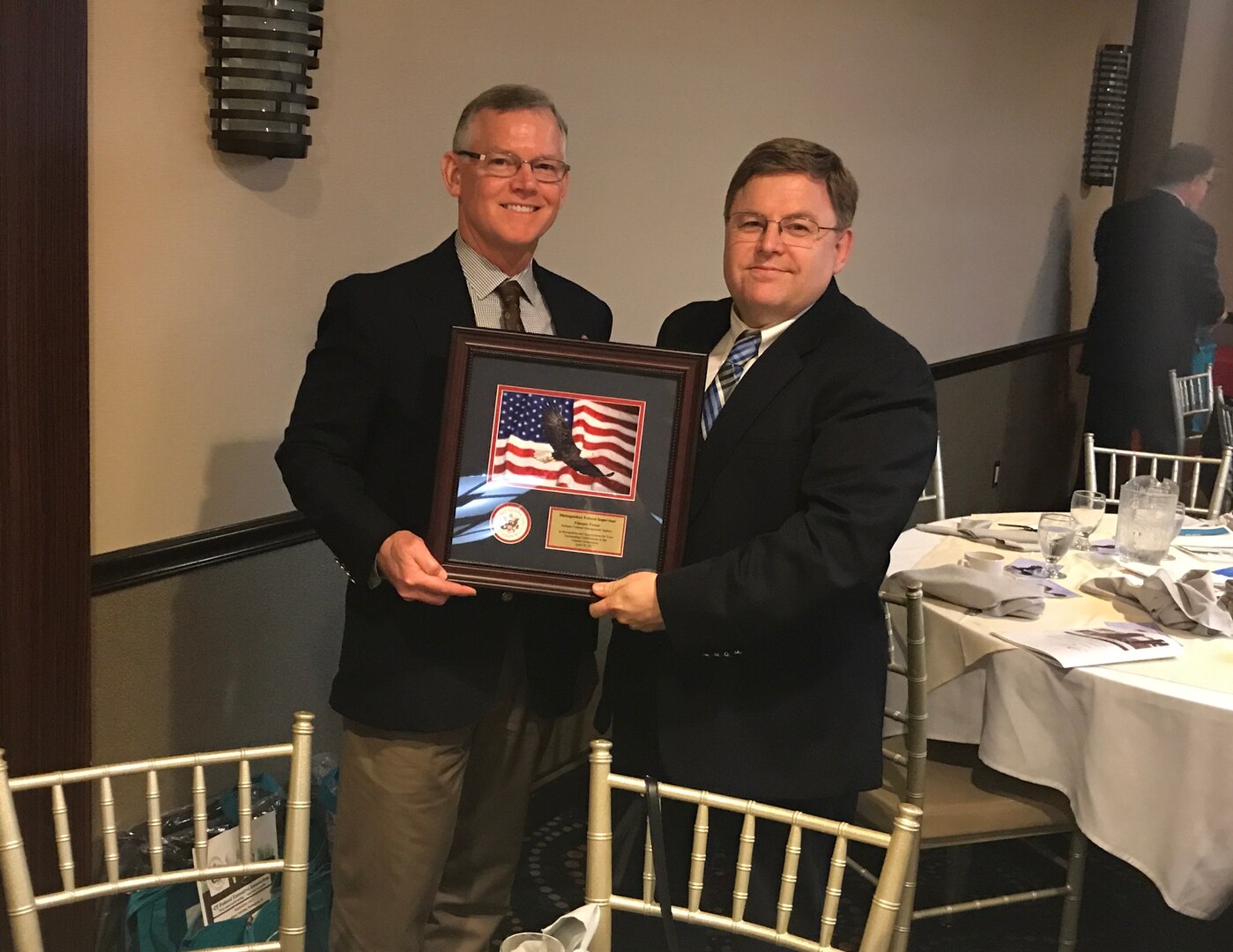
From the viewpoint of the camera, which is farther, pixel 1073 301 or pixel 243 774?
pixel 1073 301

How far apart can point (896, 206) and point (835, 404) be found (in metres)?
3.41

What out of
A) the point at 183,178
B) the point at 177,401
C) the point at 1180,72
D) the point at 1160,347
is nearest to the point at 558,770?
the point at 177,401

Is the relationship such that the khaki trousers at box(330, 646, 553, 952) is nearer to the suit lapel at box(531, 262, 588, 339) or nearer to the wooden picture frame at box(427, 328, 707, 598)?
the wooden picture frame at box(427, 328, 707, 598)

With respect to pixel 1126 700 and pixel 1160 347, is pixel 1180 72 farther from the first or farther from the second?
pixel 1126 700

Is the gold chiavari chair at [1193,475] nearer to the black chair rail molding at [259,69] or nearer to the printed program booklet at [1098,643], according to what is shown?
the printed program booklet at [1098,643]

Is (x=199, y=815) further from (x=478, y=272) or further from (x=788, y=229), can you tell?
(x=788, y=229)

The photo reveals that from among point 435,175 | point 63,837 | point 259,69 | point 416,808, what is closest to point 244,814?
point 63,837

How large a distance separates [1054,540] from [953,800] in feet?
2.05

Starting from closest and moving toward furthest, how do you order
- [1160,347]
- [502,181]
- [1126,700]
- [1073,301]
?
1. [502,181]
2. [1126,700]
3. [1160,347]
4. [1073,301]

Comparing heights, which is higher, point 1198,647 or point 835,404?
point 835,404

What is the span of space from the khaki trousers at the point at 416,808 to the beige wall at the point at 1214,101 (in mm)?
4231

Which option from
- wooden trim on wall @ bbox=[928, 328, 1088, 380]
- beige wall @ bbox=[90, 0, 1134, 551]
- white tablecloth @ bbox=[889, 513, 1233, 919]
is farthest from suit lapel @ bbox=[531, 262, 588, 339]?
wooden trim on wall @ bbox=[928, 328, 1088, 380]

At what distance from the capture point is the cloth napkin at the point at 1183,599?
7.57 ft

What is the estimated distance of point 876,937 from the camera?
1.32 metres
